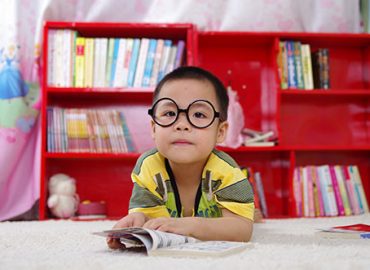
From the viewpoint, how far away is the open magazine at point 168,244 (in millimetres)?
1073

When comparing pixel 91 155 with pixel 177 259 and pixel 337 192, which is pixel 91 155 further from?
pixel 177 259

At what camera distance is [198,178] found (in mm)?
1601

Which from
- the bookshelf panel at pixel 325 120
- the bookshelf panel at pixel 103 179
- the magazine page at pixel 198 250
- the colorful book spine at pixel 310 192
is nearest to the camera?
the magazine page at pixel 198 250

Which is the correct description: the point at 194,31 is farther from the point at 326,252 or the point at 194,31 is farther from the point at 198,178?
the point at 326,252

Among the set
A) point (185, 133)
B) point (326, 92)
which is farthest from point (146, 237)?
point (326, 92)

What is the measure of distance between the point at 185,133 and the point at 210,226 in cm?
27

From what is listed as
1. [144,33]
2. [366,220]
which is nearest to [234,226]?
[366,220]

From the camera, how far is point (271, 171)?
3131mm

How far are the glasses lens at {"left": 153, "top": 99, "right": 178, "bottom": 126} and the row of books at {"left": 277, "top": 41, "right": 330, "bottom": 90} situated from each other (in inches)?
61.6

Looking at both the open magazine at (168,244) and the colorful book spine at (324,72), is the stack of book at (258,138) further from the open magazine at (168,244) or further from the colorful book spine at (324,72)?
the open magazine at (168,244)

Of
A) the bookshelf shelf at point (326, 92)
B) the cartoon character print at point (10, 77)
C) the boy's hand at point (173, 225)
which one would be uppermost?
the cartoon character print at point (10, 77)

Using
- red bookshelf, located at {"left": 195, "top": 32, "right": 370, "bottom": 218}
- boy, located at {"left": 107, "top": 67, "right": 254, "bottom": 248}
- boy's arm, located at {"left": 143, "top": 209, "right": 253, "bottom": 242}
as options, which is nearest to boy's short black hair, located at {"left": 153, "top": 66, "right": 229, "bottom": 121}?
boy, located at {"left": 107, "top": 67, "right": 254, "bottom": 248}

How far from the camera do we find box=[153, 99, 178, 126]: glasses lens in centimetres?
147

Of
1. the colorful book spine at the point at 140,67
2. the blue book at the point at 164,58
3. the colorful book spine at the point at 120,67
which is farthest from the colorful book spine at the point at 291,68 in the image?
the colorful book spine at the point at 120,67
